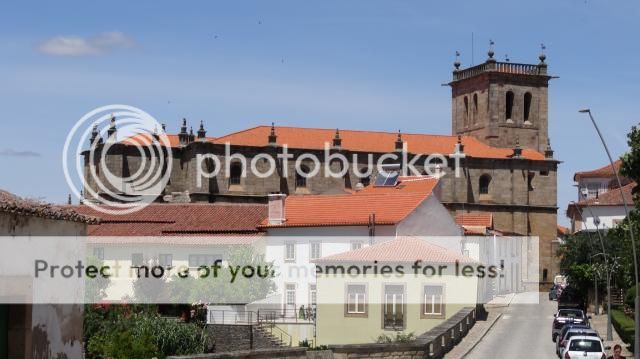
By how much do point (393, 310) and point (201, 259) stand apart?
82.9ft

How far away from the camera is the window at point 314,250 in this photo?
68438mm

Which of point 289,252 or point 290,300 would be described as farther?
point 289,252

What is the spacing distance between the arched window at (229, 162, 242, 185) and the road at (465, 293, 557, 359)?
3763 cm

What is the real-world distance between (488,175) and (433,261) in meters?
64.4

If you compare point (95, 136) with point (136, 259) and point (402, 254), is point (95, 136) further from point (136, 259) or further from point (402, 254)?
point (402, 254)

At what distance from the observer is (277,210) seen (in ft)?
242

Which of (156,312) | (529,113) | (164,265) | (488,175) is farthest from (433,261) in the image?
(529,113)

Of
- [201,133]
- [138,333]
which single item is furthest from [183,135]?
[138,333]

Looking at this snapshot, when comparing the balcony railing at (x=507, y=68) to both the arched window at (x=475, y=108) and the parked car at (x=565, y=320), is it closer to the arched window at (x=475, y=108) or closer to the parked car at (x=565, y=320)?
the arched window at (x=475, y=108)

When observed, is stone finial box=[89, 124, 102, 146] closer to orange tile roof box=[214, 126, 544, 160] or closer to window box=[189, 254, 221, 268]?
orange tile roof box=[214, 126, 544, 160]

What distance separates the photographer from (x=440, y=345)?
118 ft

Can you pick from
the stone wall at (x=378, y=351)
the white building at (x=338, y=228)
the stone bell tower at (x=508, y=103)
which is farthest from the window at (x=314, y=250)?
the stone bell tower at (x=508, y=103)

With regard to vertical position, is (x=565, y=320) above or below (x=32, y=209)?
below

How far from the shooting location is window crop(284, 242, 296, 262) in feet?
230
